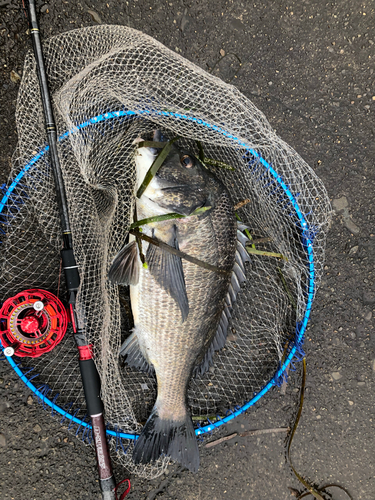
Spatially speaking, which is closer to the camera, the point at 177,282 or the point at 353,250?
the point at 177,282

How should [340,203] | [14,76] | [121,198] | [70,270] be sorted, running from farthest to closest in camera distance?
[340,203], [14,76], [121,198], [70,270]

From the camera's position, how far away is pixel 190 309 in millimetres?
1775

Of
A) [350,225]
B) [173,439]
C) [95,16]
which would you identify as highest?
[95,16]

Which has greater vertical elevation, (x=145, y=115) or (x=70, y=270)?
(x=145, y=115)

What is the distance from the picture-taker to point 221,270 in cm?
178

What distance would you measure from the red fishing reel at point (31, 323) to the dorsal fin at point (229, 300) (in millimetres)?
903

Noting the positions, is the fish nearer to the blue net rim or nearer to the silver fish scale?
the silver fish scale

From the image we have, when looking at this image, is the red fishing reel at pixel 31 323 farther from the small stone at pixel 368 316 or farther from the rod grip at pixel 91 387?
the small stone at pixel 368 316

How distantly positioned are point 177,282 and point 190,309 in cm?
20

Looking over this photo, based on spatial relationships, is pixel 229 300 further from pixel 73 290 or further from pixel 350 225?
pixel 350 225

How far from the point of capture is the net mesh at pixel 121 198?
181 centimetres

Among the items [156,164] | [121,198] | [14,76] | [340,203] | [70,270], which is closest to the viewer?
[156,164]

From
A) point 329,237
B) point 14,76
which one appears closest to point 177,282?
point 329,237

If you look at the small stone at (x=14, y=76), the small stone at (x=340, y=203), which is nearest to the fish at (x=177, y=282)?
the small stone at (x=340, y=203)
